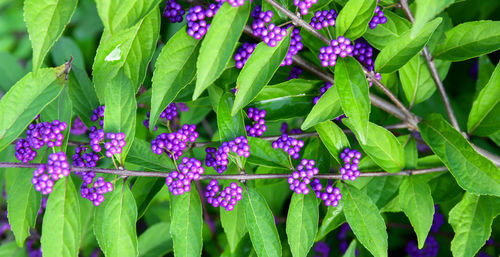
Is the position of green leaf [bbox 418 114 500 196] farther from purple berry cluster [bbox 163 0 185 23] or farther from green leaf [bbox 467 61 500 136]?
purple berry cluster [bbox 163 0 185 23]

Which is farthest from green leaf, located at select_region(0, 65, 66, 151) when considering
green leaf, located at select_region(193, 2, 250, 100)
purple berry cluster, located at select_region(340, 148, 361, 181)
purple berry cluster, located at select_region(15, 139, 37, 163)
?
purple berry cluster, located at select_region(340, 148, 361, 181)

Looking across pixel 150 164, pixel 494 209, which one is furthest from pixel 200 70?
pixel 494 209

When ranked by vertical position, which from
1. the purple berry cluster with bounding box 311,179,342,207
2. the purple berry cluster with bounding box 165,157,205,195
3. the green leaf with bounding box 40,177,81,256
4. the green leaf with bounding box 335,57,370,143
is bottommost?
the purple berry cluster with bounding box 311,179,342,207

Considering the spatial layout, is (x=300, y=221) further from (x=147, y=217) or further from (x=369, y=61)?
Answer: (x=147, y=217)

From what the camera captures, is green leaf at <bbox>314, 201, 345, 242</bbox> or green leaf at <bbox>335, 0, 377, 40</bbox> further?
green leaf at <bbox>314, 201, 345, 242</bbox>

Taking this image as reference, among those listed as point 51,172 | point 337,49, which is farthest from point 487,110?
point 51,172

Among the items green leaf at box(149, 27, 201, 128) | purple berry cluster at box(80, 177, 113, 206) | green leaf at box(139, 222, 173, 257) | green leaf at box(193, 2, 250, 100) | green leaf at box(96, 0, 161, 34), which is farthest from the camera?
green leaf at box(139, 222, 173, 257)
